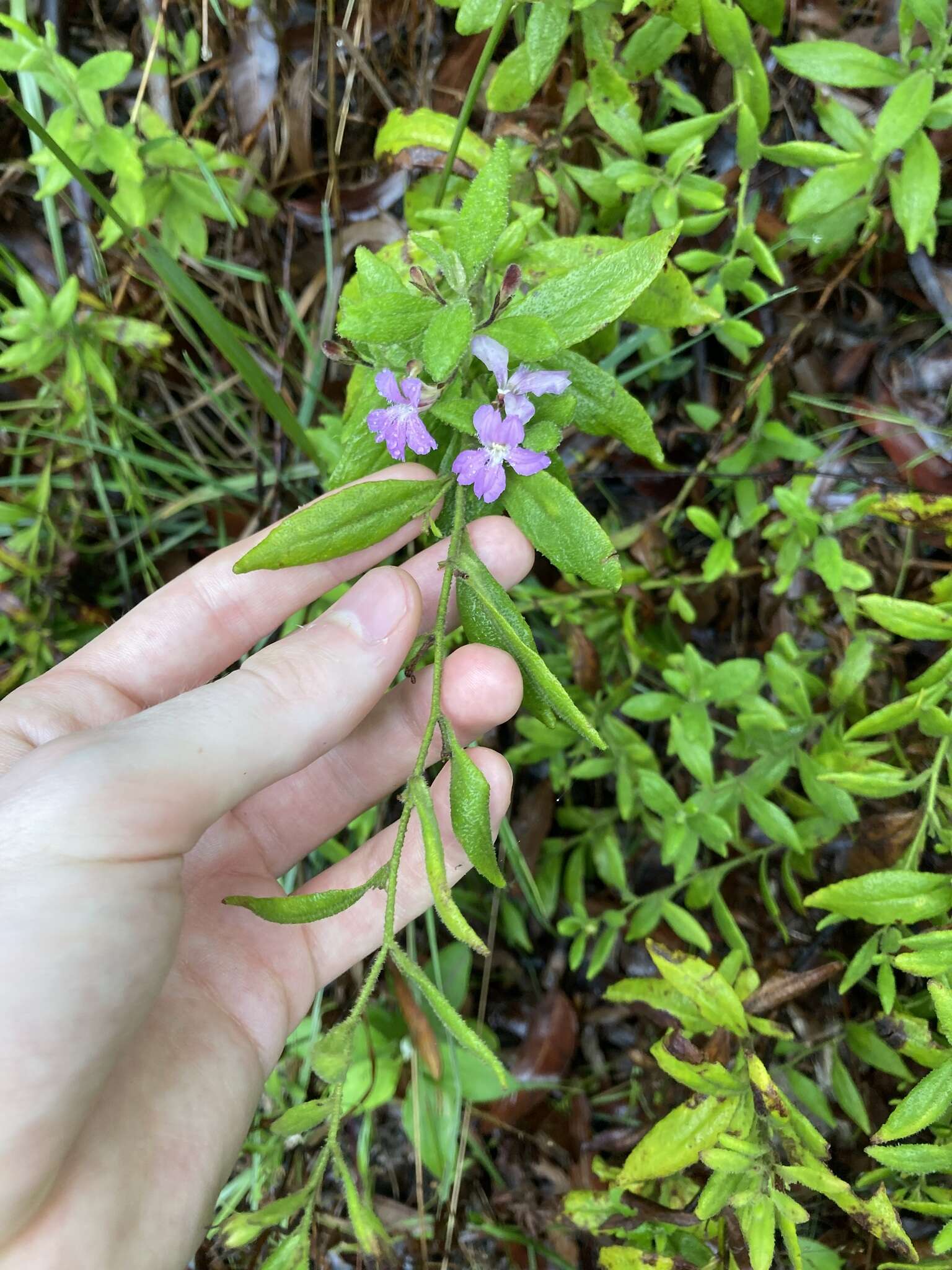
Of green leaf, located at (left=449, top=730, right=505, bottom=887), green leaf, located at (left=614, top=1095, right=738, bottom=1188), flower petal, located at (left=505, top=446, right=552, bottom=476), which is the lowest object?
green leaf, located at (left=614, top=1095, right=738, bottom=1188)

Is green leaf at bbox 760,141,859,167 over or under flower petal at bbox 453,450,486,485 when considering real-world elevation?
under

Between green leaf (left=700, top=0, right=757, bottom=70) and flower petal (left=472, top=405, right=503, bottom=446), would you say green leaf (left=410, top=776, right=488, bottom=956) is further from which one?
green leaf (left=700, top=0, right=757, bottom=70)

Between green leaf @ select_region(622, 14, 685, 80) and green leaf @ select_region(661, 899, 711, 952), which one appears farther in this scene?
green leaf @ select_region(661, 899, 711, 952)

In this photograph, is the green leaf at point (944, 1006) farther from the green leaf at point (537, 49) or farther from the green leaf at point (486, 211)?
the green leaf at point (537, 49)

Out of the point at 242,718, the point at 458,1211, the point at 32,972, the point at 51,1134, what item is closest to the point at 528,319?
the point at 242,718

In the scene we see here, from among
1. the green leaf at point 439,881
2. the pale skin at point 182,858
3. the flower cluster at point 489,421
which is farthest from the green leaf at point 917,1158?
the flower cluster at point 489,421

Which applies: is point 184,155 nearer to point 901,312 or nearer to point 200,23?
point 200,23

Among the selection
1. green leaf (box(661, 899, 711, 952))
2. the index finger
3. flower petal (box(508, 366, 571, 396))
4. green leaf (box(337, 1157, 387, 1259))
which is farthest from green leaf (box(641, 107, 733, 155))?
green leaf (box(337, 1157, 387, 1259))
